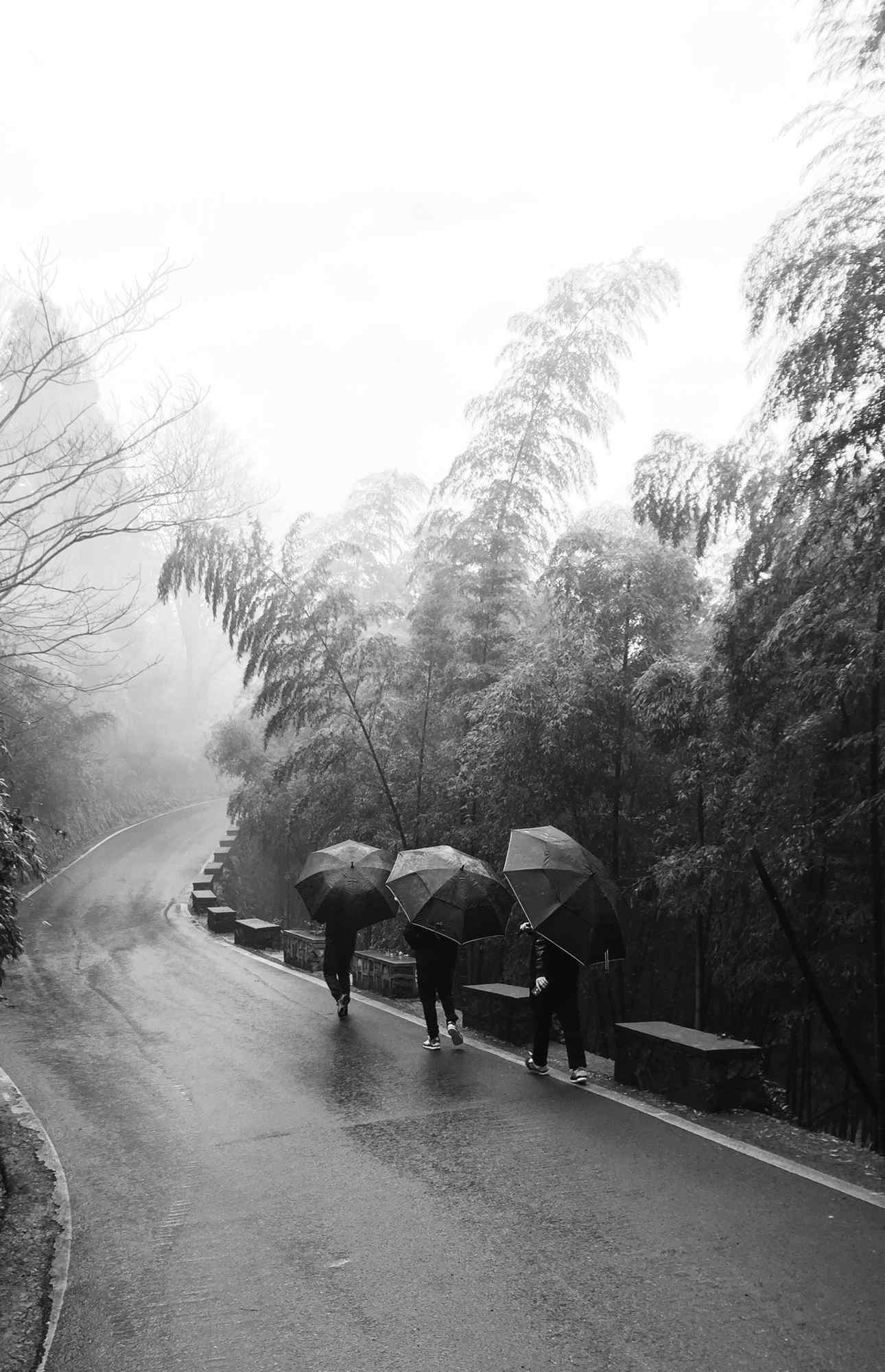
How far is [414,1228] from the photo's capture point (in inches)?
158

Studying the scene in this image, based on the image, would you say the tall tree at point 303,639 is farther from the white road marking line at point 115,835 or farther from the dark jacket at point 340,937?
the white road marking line at point 115,835

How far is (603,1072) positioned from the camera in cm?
652

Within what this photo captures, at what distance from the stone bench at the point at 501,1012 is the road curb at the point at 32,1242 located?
11.5 ft

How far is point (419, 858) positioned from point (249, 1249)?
3521 millimetres

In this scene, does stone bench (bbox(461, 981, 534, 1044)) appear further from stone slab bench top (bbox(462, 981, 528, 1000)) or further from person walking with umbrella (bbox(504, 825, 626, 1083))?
person walking with umbrella (bbox(504, 825, 626, 1083))

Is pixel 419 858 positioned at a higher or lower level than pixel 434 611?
lower

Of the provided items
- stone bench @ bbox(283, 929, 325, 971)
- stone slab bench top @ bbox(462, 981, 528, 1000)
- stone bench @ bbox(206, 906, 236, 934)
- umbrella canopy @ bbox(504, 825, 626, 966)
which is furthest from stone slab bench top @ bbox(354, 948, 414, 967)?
stone bench @ bbox(206, 906, 236, 934)

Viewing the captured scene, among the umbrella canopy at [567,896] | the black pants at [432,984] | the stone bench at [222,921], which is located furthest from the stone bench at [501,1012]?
the stone bench at [222,921]

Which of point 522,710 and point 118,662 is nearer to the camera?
point 522,710

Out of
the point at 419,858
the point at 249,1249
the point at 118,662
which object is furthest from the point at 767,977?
the point at 118,662

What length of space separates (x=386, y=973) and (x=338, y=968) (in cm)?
126

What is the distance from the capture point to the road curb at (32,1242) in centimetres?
331

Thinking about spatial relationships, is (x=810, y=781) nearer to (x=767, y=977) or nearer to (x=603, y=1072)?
(x=767, y=977)

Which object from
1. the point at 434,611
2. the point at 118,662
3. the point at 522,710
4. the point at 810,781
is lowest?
the point at 810,781
